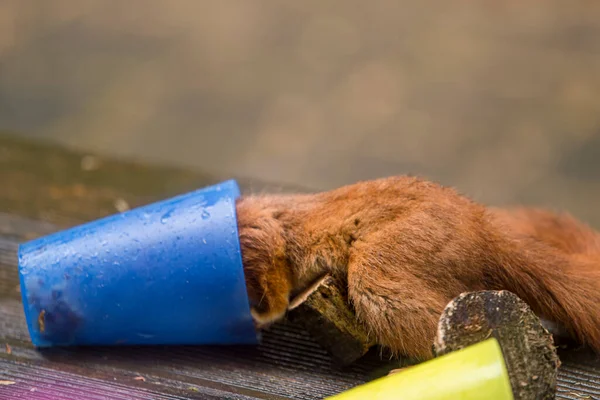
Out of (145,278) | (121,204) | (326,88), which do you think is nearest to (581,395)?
(145,278)

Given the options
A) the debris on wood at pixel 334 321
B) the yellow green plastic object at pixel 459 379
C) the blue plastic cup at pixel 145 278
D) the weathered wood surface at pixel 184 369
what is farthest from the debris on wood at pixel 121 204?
the yellow green plastic object at pixel 459 379

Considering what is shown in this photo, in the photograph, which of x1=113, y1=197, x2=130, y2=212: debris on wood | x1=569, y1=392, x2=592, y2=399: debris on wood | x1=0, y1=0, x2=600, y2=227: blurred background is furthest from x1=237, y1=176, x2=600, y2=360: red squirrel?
x1=0, y1=0, x2=600, y2=227: blurred background

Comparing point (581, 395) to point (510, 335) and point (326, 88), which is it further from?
point (326, 88)

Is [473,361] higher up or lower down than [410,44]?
lower down

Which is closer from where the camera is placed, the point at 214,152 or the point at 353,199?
the point at 353,199

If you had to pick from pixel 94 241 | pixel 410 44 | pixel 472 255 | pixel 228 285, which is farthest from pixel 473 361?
pixel 410 44

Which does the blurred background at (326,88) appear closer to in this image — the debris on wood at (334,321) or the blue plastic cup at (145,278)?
the blue plastic cup at (145,278)

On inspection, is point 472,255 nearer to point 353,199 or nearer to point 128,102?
point 353,199
